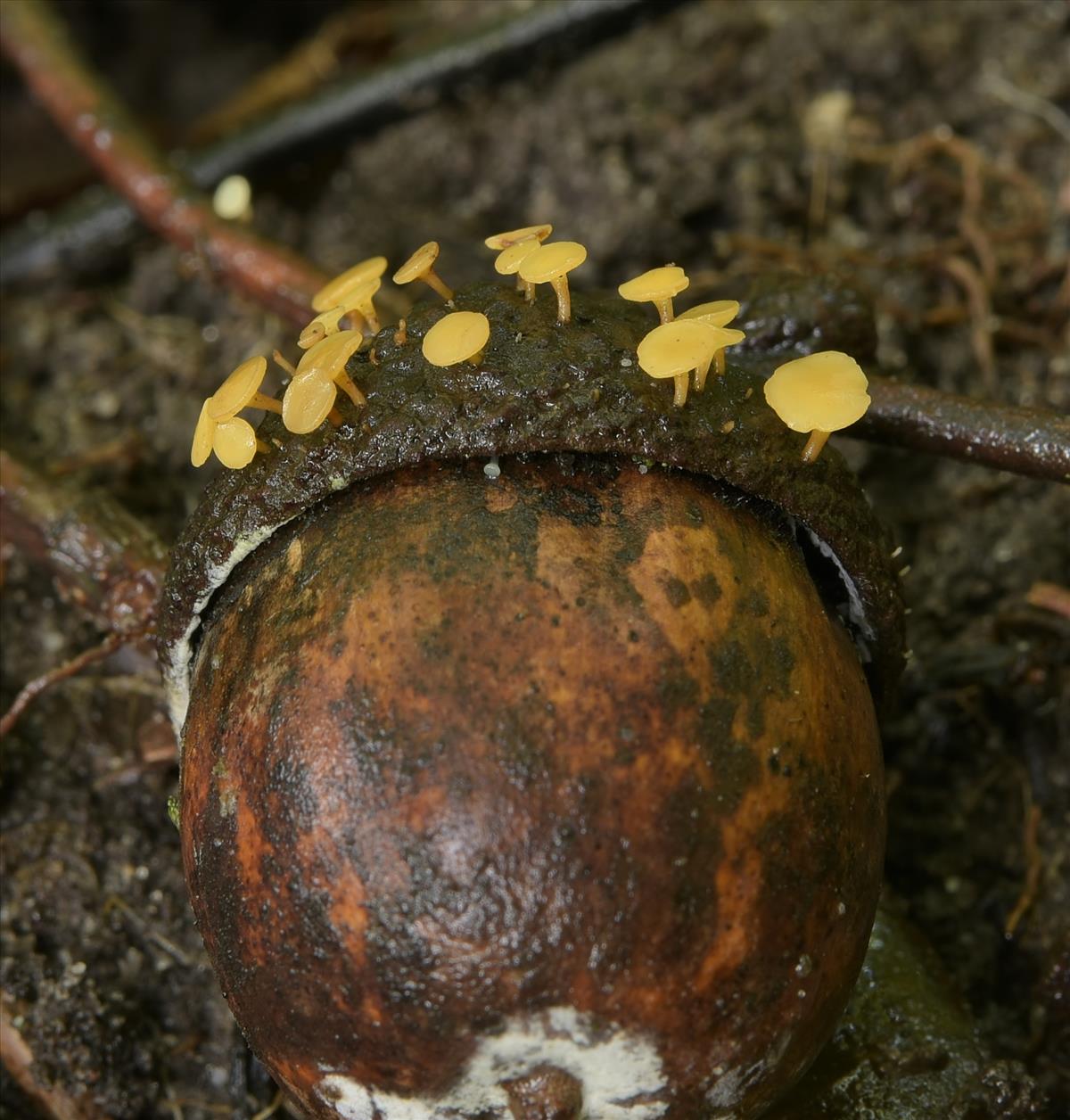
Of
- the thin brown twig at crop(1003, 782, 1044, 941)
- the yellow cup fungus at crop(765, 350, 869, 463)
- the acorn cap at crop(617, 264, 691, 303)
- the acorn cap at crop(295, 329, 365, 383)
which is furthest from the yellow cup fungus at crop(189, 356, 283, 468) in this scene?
the thin brown twig at crop(1003, 782, 1044, 941)

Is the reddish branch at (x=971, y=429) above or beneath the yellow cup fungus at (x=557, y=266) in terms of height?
beneath

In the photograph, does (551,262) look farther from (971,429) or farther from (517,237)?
(971,429)

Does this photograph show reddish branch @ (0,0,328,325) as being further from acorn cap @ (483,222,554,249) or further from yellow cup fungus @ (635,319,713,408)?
yellow cup fungus @ (635,319,713,408)

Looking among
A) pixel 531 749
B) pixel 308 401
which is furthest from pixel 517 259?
pixel 531 749

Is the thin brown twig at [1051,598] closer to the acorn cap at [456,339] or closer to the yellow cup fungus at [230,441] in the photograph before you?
the acorn cap at [456,339]

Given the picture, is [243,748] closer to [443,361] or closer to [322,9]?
[443,361]

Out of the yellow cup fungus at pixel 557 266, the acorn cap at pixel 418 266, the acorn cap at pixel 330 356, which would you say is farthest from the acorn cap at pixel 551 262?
the acorn cap at pixel 330 356
